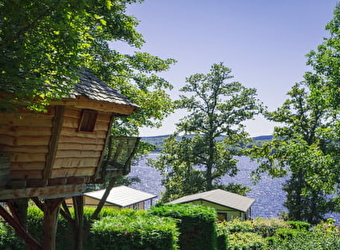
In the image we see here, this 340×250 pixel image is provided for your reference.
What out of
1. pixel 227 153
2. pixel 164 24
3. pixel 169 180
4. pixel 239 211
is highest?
pixel 164 24

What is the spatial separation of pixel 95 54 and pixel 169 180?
27.1 m

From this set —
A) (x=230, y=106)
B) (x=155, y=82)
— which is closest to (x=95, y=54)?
(x=155, y=82)

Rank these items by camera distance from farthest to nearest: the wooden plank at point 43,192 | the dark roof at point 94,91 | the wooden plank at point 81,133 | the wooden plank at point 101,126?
the wooden plank at point 101,126
the wooden plank at point 81,133
the dark roof at point 94,91
the wooden plank at point 43,192

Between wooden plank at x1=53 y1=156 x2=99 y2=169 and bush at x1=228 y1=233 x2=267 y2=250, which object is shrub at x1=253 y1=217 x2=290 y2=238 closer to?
bush at x1=228 y1=233 x2=267 y2=250

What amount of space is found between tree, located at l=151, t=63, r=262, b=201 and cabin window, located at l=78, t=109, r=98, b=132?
89.2ft

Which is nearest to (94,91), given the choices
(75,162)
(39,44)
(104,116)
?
(104,116)

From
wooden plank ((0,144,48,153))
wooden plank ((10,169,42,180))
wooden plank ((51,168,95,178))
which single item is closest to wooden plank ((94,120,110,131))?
wooden plank ((51,168,95,178))

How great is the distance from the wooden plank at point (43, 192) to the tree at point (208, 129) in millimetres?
27841

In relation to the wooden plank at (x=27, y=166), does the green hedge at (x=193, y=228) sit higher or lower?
lower

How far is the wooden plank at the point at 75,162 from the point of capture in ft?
29.8

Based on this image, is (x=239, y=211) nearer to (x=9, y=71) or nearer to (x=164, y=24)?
(x=164, y=24)

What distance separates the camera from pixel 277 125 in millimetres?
34844

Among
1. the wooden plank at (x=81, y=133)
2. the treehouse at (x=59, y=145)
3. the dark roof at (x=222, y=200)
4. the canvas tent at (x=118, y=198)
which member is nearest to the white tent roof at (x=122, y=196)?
the canvas tent at (x=118, y=198)

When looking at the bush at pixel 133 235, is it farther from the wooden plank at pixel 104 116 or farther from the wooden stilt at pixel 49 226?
the wooden plank at pixel 104 116
